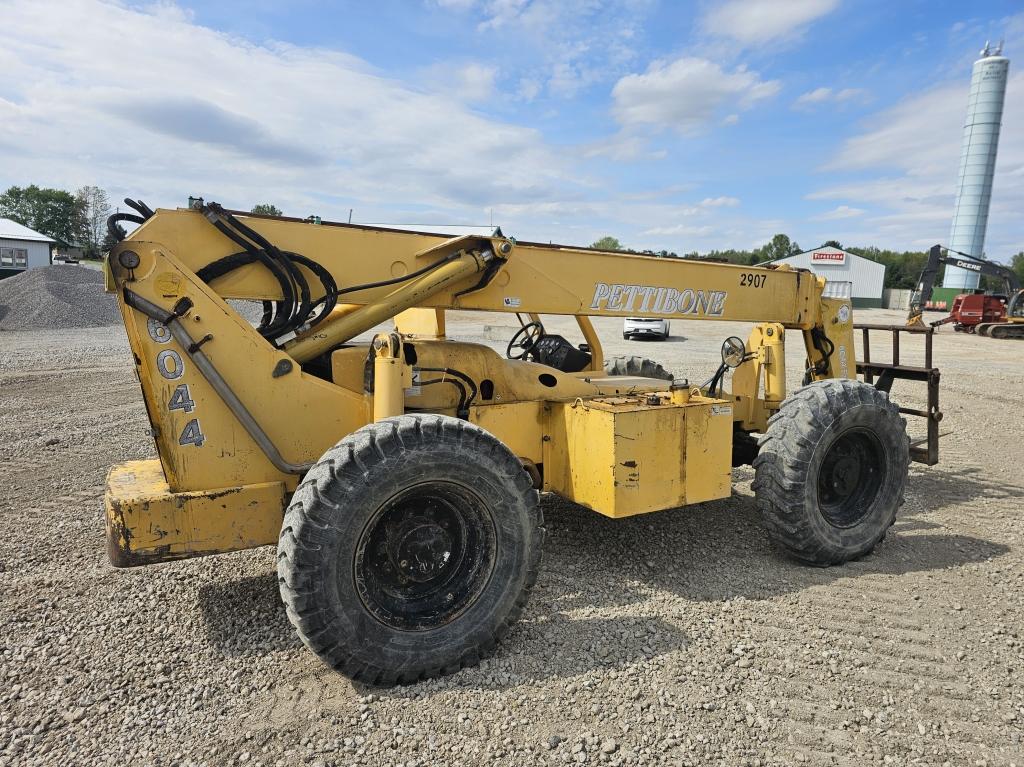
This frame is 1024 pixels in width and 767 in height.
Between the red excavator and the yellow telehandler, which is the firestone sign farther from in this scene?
the yellow telehandler

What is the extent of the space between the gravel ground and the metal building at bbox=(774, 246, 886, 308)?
193ft

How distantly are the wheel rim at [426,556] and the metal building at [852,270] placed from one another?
6062cm

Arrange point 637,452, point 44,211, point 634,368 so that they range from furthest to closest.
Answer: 1. point 44,211
2. point 634,368
3. point 637,452

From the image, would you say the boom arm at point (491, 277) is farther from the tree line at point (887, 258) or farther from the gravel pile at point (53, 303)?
the tree line at point (887, 258)

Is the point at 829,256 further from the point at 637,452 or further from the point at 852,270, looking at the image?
the point at 637,452

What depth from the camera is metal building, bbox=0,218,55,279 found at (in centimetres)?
4806

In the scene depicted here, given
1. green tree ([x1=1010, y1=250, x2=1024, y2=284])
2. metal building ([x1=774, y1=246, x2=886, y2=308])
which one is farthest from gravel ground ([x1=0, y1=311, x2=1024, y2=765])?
green tree ([x1=1010, y1=250, x2=1024, y2=284])

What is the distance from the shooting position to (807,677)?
336cm

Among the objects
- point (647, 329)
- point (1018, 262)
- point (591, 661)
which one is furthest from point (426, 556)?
point (1018, 262)

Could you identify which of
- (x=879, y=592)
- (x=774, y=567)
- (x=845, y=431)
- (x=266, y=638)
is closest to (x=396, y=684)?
(x=266, y=638)

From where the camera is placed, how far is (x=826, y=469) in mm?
4938

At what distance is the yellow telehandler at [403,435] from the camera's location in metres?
3.21

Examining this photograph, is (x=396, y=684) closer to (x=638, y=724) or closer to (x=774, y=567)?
(x=638, y=724)

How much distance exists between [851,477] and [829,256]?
204 ft
